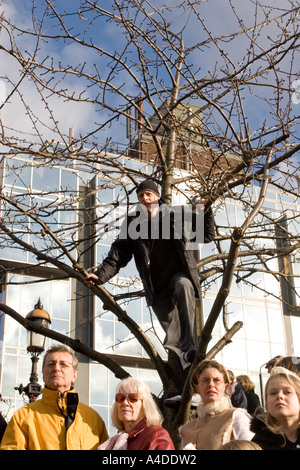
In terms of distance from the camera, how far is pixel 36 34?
9.56 metres

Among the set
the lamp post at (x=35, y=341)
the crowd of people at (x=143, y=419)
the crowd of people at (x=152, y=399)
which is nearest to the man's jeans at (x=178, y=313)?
the crowd of people at (x=152, y=399)

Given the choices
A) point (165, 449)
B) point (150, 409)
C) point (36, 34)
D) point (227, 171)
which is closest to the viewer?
point (165, 449)

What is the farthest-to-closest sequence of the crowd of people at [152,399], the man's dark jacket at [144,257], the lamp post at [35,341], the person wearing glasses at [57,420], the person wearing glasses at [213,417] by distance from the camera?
the lamp post at [35,341]
the man's dark jacket at [144,257]
the person wearing glasses at [57,420]
the person wearing glasses at [213,417]
the crowd of people at [152,399]

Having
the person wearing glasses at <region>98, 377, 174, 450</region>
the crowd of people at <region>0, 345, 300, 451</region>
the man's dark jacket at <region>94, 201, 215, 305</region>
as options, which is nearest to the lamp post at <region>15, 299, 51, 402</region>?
the man's dark jacket at <region>94, 201, 215, 305</region>

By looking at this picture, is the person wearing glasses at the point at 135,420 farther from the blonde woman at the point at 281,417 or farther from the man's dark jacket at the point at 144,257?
the man's dark jacket at the point at 144,257

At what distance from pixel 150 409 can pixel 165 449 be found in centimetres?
64

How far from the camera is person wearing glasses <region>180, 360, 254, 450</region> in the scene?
5.74m

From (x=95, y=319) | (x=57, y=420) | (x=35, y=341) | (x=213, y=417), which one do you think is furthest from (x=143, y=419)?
(x=95, y=319)

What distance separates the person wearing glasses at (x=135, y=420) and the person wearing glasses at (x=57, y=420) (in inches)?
15.1

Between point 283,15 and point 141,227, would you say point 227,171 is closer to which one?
point 141,227

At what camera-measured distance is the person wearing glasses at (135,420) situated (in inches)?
214

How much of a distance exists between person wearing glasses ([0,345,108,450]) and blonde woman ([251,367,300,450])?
57.3 inches

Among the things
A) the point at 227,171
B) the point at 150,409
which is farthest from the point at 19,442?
the point at 227,171

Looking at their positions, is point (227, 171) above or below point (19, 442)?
above
